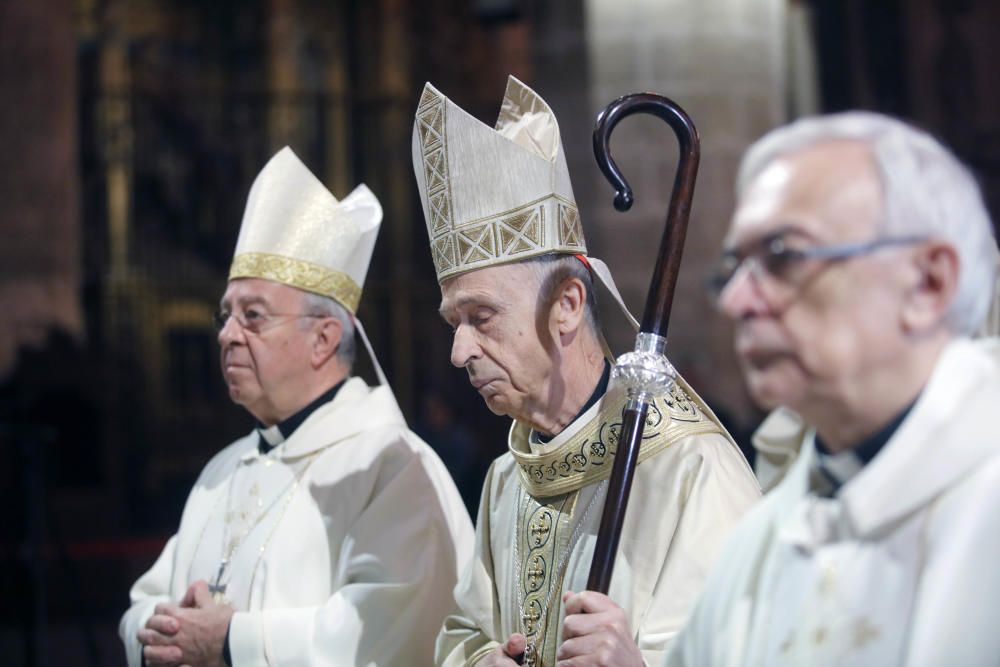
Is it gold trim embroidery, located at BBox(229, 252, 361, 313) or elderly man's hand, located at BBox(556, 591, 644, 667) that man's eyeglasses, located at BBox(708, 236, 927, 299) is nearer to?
elderly man's hand, located at BBox(556, 591, 644, 667)

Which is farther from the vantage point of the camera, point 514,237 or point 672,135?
point 672,135

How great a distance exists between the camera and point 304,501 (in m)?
3.65

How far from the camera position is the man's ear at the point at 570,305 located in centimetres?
279

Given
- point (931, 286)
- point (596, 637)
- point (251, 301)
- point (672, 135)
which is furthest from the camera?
point (672, 135)

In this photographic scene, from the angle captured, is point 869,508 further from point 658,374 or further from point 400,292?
point 400,292

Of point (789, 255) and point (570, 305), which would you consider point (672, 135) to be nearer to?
point (570, 305)

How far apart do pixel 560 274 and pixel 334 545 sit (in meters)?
1.14

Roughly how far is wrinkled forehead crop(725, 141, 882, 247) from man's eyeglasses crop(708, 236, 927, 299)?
0.01 metres

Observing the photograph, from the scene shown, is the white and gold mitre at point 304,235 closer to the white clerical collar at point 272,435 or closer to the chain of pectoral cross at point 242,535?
the white clerical collar at point 272,435

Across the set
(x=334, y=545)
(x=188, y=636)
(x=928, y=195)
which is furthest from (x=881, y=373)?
(x=188, y=636)

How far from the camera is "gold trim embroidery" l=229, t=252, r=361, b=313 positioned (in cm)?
380

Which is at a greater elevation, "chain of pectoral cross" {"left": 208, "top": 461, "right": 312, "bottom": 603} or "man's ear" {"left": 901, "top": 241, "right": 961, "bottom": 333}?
"man's ear" {"left": 901, "top": 241, "right": 961, "bottom": 333}

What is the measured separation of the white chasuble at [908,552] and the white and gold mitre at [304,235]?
2307 millimetres

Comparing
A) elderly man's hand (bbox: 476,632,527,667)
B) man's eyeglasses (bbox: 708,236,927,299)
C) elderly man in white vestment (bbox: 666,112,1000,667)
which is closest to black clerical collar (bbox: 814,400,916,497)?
elderly man in white vestment (bbox: 666,112,1000,667)
